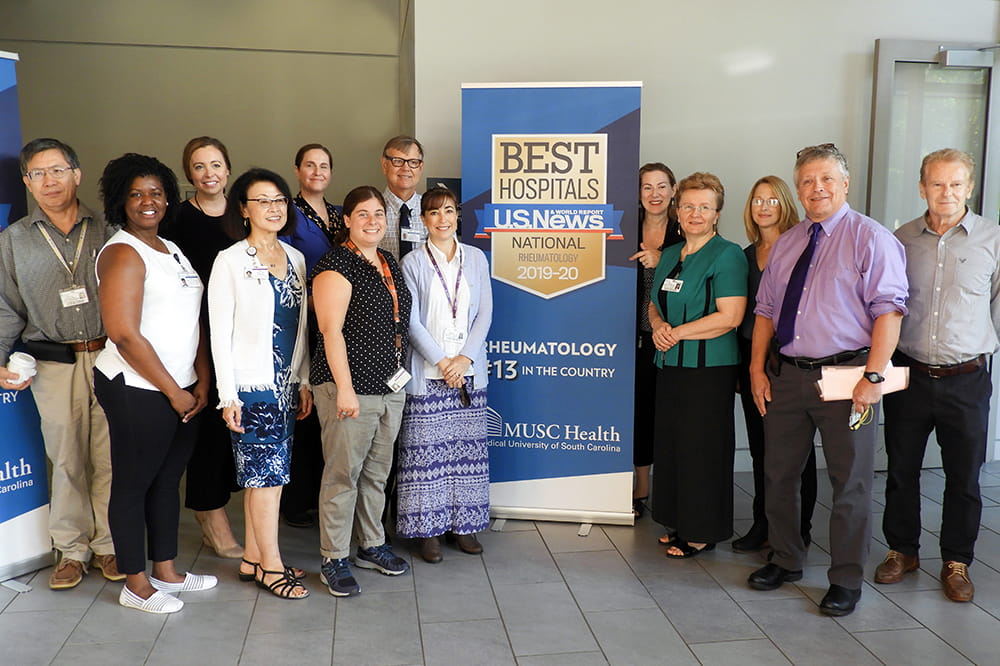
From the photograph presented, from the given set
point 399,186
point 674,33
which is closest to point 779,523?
point 399,186

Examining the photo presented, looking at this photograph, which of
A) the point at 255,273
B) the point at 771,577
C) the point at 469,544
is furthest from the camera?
the point at 469,544

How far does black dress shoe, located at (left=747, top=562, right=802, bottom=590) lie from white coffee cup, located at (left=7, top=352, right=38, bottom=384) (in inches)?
121

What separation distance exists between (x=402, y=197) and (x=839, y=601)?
8.54 feet

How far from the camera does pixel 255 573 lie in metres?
3.26

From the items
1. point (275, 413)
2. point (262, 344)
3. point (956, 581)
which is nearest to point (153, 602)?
point (275, 413)

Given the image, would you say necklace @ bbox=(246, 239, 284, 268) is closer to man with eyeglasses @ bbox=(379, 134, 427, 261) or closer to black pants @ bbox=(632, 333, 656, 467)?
man with eyeglasses @ bbox=(379, 134, 427, 261)

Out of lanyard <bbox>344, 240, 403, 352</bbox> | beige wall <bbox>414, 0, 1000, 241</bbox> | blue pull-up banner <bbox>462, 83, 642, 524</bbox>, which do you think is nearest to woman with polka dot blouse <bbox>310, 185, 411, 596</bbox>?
lanyard <bbox>344, 240, 403, 352</bbox>

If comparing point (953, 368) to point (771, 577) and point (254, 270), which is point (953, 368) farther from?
point (254, 270)

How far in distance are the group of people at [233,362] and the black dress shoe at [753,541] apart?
1.20 meters

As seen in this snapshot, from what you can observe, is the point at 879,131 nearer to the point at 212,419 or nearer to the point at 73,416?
the point at 212,419

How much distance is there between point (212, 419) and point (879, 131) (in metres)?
4.11

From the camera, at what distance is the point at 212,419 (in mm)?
3414

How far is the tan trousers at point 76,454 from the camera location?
3182 millimetres

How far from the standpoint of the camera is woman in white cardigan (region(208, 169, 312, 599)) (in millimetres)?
2902
